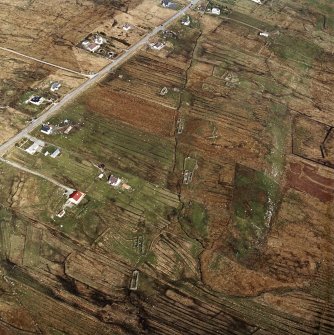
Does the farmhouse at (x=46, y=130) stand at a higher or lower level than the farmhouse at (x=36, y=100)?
lower

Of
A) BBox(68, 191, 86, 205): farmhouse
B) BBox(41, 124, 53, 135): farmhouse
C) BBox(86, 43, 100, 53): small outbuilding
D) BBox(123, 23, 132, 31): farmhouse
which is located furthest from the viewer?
BBox(123, 23, 132, 31): farmhouse

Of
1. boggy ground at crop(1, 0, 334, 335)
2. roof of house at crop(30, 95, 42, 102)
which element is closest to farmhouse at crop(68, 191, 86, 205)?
boggy ground at crop(1, 0, 334, 335)

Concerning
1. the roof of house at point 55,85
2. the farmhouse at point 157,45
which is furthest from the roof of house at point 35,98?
the farmhouse at point 157,45

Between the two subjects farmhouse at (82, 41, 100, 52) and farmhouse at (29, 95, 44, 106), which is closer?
farmhouse at (29, 95, 44, 106)

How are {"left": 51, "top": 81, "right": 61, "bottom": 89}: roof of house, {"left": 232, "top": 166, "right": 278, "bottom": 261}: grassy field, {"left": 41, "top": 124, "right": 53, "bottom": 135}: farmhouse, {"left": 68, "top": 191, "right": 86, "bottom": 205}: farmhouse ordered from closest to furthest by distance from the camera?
1. {"left": 232, "top": 166, "right": 278, "bottom": 261}: grassy field
2. {"left": 68, "top": 191, "right": 86, "bottom": 205}: farmhouse
3. {"left": 41, "top": 124, "right": 53, "bottom": 135}: farmhouse
4. {"left": 51, "top": 81, "right": 61, "bottom": 89}: roof of house

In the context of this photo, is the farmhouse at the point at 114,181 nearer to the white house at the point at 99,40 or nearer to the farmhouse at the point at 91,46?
the farmhouse at the point at 91,46

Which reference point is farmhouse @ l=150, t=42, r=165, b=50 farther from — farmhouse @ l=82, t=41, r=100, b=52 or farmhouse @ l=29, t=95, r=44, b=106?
farmhouse @ l=29, t=95, r=44, b=106
